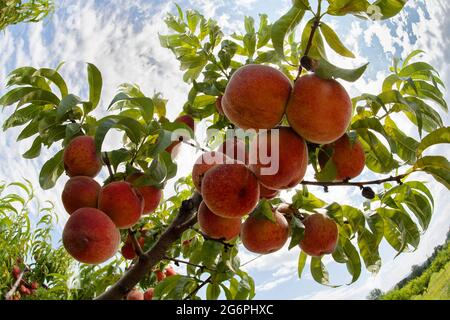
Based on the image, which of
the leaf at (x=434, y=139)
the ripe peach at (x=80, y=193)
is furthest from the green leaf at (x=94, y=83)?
the leaf at (x=434, y=139)

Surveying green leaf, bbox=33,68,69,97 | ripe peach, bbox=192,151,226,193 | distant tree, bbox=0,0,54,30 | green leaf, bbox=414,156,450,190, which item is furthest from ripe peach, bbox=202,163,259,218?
distant tree, bbox=0,0,54,30

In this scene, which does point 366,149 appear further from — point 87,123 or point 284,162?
point 87,123

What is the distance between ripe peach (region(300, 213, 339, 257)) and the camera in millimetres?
1330

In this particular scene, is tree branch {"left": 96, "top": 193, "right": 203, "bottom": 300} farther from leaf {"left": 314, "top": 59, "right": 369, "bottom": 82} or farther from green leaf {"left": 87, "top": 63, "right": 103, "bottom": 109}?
leaf {"left": 314, "top": 59, "right": 369, "bottom": 82}

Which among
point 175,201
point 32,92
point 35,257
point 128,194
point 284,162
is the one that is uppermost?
point 32,92

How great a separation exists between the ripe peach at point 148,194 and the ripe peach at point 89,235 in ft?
0.46

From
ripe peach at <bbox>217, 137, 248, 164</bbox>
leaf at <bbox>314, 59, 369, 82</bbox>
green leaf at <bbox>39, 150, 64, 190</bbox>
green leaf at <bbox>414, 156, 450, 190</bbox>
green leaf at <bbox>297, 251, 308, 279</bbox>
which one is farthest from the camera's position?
green leaf at <bbox>297, 251, 308, 279</bbox>

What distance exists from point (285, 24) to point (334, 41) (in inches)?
5.5

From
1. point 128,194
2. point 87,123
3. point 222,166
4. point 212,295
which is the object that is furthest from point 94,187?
point 212,295

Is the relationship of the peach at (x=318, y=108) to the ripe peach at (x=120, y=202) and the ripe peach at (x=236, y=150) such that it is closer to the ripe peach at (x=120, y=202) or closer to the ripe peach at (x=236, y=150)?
the ripe peach at (x=236, y=150)

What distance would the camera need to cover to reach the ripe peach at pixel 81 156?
1.25 m

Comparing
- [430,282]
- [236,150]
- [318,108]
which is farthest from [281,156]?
[430,282]
